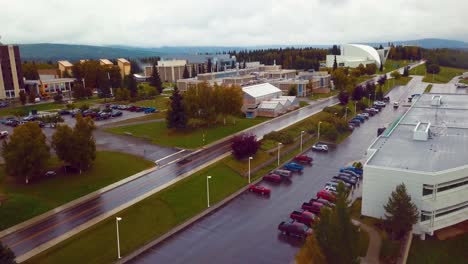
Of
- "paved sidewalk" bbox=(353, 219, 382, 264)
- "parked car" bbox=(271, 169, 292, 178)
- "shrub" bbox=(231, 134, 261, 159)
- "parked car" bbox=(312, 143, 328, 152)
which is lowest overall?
"paved sidewalk" bbox=(353, 219, 382, 264)

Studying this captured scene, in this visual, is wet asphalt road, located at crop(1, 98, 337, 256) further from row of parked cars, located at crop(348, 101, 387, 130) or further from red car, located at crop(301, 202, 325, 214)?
row of parked cars, located at crop(348, 101, 387, 130)

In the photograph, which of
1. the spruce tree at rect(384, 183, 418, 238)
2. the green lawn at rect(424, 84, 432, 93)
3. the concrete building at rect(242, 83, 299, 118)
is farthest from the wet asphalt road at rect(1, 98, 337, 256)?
the green lawn at rect(424, 84, 432, 93)

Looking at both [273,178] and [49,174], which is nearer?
[49,174]

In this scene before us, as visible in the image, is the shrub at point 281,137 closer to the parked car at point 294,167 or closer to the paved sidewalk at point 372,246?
the parked car at point 294,167

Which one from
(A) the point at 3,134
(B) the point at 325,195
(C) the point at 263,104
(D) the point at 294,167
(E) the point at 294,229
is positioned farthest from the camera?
(C) the point at 263,104

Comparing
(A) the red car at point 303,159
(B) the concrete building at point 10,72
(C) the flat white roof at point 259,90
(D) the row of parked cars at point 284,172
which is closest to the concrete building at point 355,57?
(C) the flat white roof at point 259,90

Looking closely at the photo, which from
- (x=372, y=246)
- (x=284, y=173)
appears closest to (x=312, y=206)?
(x=372, y=246)

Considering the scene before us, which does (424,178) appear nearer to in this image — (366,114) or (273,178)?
(273,178)
